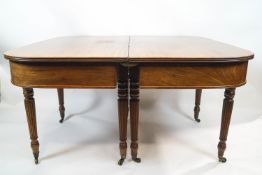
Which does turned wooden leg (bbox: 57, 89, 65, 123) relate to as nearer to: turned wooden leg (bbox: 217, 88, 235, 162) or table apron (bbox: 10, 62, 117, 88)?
table apron (bbox: 10, 62, 117, 88)

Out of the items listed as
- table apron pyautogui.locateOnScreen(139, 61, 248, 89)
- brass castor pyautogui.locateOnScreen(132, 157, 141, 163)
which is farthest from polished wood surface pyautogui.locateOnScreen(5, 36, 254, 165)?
brass castor pyautogui.locateOnScreen(132, 157, 141, 163)

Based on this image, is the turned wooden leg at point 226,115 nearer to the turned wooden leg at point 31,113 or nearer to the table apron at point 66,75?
the table apron at point 66,75

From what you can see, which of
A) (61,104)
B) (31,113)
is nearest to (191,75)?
(31,113)

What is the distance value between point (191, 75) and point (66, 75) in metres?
0.55

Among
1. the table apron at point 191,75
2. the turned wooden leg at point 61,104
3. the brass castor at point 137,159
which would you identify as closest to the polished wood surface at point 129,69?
the table apron at point 191,75

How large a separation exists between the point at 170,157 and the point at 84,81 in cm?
66

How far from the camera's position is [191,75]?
1065 millimetres

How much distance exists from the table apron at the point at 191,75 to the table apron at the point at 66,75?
16 centimetres

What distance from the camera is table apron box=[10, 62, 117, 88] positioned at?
1.05 meters

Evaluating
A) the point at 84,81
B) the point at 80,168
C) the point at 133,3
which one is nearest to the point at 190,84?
the point at 84,81

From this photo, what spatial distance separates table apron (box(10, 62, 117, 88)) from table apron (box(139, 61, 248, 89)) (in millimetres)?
158

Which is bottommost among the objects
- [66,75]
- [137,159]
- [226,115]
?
[137,159]

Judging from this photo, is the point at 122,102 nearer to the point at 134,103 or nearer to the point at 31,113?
the point at 134,103

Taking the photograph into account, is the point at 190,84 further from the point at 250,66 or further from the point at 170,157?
the point at 250,66
